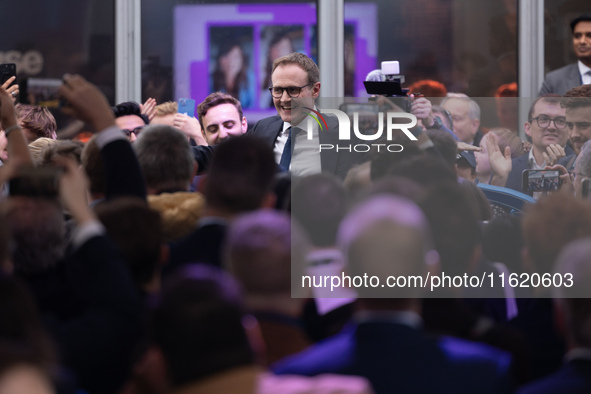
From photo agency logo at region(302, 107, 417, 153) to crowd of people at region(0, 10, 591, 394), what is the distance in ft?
0.05

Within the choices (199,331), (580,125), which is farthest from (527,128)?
(199,331)

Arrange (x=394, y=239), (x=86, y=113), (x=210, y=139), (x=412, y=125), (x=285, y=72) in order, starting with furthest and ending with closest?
(x=210, y=139) → (x=285, y=72) → (x=412, y=125) → (x=86, y=113) → (x=394, y=239)

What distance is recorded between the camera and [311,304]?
226 centimetres

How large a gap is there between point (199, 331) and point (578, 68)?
15.9ft

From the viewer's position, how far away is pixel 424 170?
2.58 m

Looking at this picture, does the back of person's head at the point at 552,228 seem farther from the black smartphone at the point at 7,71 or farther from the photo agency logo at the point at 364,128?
the black smartphone at the point at 7,71

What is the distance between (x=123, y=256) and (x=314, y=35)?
4989mm

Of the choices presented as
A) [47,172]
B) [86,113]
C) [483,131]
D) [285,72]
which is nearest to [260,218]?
[47,172]

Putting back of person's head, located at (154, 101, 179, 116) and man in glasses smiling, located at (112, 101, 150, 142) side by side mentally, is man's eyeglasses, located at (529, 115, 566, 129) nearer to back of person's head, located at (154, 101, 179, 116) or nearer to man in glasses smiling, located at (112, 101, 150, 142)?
man in glasses smiling, located at (112, 101, 150, 142)

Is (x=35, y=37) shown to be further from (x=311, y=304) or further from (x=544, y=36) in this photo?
(x=311, y=304)

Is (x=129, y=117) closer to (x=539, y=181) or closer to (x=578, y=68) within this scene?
(x=539, y=181)

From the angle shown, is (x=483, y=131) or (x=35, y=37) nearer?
(x=483, y=131)

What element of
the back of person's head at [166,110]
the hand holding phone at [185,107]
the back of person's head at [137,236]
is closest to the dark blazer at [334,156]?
the back of person's head at [137,236]

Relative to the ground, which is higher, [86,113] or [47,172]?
[86,113]
